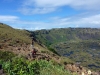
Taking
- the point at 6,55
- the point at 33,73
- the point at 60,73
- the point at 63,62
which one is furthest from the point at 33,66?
the point at 63,62

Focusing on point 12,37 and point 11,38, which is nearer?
point 11,38

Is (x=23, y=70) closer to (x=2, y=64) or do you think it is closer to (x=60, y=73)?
(x=2, y=64)

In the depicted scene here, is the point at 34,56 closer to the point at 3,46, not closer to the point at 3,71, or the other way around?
the point at 3,46

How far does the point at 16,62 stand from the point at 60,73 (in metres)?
3.36

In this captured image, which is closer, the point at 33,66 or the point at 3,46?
the point at 33,66

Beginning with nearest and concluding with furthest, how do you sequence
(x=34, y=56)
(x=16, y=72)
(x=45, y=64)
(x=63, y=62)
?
(x=16, y=72) < (x=45, y=64) < (x=34, y=56) < (x=63, y=62)

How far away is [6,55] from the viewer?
20.5 meters

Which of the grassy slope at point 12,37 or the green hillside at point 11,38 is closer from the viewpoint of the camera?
the green hillside at point 11,38

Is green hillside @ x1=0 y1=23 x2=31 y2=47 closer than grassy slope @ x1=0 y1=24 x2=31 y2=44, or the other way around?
green hillside @ x1=0 y1=23 x2=31 y2=47

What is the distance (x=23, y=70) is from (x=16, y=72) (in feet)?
2.00

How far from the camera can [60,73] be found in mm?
16016

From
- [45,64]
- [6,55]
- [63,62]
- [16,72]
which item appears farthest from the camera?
[63,62]

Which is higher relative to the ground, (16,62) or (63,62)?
(16,62)

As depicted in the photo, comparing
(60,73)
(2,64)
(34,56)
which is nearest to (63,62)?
(34,56)
